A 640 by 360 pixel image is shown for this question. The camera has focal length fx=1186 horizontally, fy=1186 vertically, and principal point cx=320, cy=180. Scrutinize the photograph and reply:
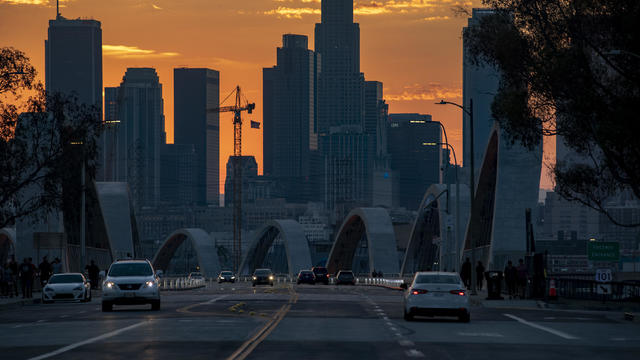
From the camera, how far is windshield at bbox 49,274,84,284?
46847 mm

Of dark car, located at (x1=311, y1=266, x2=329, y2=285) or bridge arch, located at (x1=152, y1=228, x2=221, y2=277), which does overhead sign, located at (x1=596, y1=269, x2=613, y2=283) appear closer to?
dark car, located at (x1=311, y1=266, x2=329, y2=285)

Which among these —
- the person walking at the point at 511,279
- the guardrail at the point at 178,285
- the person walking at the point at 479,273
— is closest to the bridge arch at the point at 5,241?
the guardrail at the point at 178,285

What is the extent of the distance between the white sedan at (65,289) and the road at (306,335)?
9197 mm

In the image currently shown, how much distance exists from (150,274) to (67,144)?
1753cm

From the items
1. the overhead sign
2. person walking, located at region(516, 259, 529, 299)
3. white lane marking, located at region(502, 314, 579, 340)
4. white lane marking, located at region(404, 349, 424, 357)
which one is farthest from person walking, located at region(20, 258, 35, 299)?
white lane marking, located at region(404, 349, 424, 357)

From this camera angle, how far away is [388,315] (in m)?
35.2

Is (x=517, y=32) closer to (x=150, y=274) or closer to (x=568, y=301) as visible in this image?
(x=568, y=301)

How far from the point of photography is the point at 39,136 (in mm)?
52375

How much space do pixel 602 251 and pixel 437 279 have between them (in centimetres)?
1475

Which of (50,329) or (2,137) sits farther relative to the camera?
(2,137)

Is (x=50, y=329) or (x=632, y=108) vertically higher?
(x=632, y=108)

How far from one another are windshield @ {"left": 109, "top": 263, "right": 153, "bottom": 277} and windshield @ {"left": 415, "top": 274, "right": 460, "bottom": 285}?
10379mm

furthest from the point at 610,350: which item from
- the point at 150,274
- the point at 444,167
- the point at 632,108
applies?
the point at 444,167

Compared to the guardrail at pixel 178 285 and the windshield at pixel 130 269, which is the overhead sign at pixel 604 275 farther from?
the guardrail at pixel 178 285
